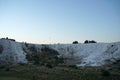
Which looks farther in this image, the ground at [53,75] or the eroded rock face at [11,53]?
the eroded rock face at [11,53]

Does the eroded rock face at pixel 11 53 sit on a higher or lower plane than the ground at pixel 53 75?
higher

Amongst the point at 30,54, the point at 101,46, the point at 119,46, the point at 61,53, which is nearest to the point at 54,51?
the point at 61,53

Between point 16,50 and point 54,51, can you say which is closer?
point 16,50

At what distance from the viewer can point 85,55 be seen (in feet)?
171

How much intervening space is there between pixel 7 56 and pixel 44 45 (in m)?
14.3

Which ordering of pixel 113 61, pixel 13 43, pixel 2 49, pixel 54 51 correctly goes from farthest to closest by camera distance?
pixel 54 51 < pixel 13 43 < pixel 2 49 < pixel 113 61

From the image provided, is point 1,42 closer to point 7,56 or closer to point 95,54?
point 7,56

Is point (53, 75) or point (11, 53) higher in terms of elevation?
point (11, 53)

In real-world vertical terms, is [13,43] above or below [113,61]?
above

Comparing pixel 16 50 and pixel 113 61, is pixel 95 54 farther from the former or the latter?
pixel 16 50

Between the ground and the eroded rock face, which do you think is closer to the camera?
the ground

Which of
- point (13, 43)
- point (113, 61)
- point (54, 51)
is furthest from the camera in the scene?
point (54, 51)

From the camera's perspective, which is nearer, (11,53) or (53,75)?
(53,75)

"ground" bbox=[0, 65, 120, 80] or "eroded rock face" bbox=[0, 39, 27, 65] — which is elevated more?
"eroded rock face" bbox=[0, 39, 27, 65]
